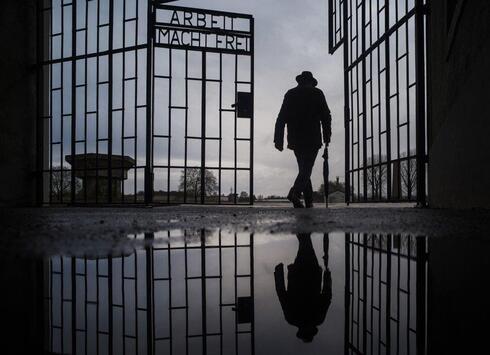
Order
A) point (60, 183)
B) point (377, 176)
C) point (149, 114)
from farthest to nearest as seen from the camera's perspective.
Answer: point (60, 183) < point (149, 114) < point (377, 176)

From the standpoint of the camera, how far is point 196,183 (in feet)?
22.8

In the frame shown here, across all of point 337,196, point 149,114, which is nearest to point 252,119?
point 149,114

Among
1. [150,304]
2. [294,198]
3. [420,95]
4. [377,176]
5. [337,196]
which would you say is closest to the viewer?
[150,304]

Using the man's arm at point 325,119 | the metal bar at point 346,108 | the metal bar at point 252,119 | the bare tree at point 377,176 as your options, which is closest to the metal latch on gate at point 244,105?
the metal bar at point 252,119

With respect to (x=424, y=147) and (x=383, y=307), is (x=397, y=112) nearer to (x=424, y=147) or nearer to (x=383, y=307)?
(x=424, y=147)

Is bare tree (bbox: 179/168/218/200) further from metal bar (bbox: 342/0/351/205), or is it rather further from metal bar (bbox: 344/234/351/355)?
metal bar (bbox: 344/234/351/355)

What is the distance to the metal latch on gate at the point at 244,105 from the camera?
688 centimetres

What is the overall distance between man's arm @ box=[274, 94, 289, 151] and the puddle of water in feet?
14.3

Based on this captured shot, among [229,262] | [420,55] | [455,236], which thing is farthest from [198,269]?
[420,55]

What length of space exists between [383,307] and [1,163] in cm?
796

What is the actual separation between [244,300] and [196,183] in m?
6.40

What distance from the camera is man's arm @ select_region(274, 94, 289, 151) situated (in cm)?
526

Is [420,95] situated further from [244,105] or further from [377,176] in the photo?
[244,105]

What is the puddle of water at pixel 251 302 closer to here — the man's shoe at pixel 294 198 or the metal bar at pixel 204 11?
the man's shoe at pixel 294 198
